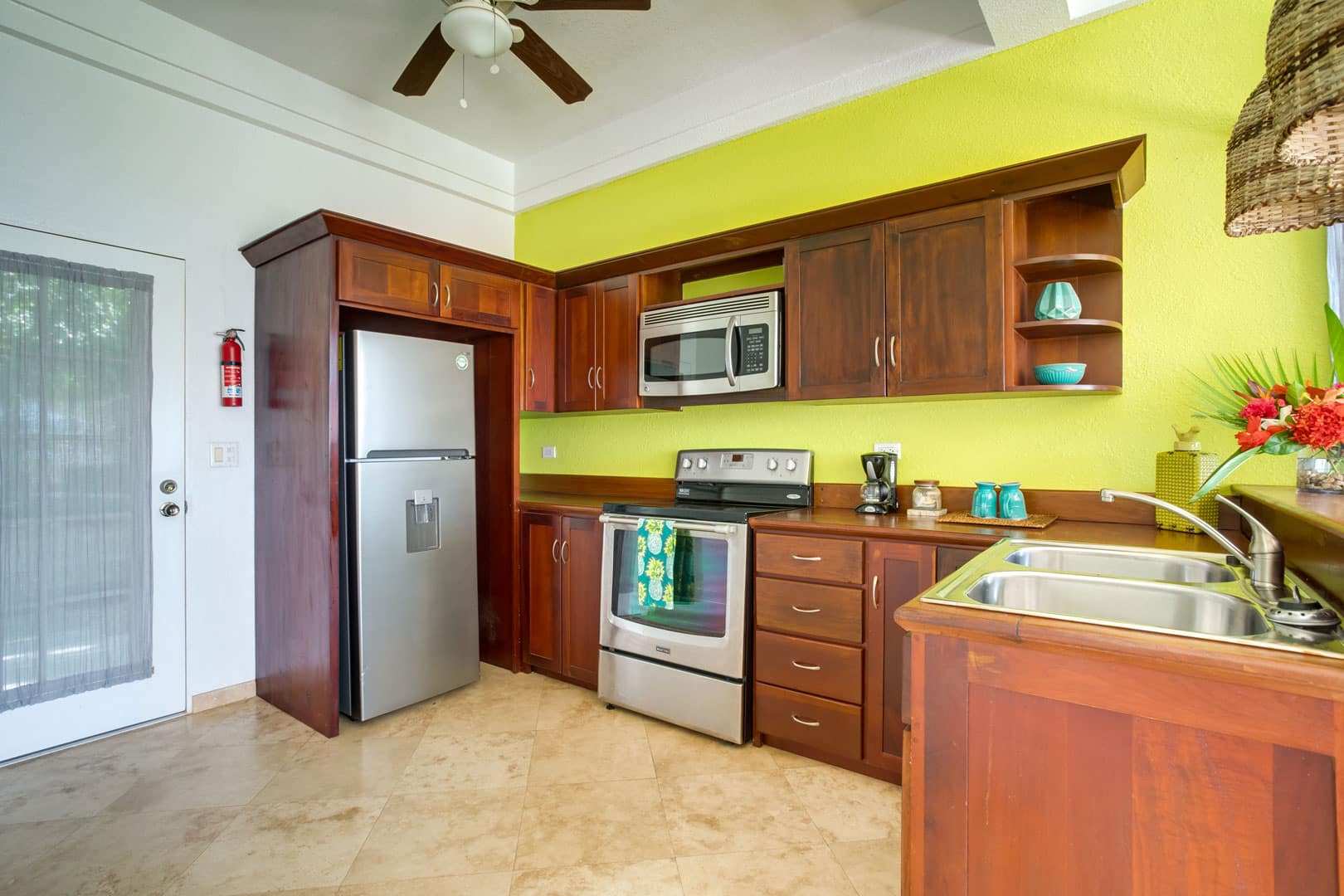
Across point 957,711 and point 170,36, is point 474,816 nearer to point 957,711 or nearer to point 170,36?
point 957,711

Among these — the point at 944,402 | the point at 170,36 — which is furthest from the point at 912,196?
the point at 170,36

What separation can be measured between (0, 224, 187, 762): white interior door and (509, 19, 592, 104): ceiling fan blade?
1.81 m

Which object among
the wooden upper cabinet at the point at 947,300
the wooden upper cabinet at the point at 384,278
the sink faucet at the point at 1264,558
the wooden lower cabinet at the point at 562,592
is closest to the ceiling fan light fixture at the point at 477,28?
the wooden upper cabinet at the point at 384,278

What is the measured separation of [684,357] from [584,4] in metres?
1.43

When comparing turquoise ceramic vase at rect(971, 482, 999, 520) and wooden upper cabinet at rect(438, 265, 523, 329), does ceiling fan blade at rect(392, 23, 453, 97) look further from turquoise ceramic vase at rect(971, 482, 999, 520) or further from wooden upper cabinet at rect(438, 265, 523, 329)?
turquoise ceramic vase at rect(971, 482, 999, 520)

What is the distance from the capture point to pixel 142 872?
1775 mm

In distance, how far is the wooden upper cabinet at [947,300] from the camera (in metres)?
2.24

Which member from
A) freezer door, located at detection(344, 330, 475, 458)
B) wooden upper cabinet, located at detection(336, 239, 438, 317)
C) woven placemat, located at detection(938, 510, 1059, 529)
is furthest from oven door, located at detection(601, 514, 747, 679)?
wooden upper cabinet, located at detection(336, 239, 438, 317)

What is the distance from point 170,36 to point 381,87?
89cm

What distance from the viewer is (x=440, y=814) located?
2.07m

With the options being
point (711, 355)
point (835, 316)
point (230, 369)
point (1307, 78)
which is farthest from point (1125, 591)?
point (230, 369)

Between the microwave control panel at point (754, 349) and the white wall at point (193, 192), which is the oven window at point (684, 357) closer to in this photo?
the microwave control panel at point (754, 349)

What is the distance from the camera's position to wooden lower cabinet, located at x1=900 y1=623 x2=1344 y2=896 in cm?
85

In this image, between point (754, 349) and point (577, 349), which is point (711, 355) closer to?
point (754, 349)
